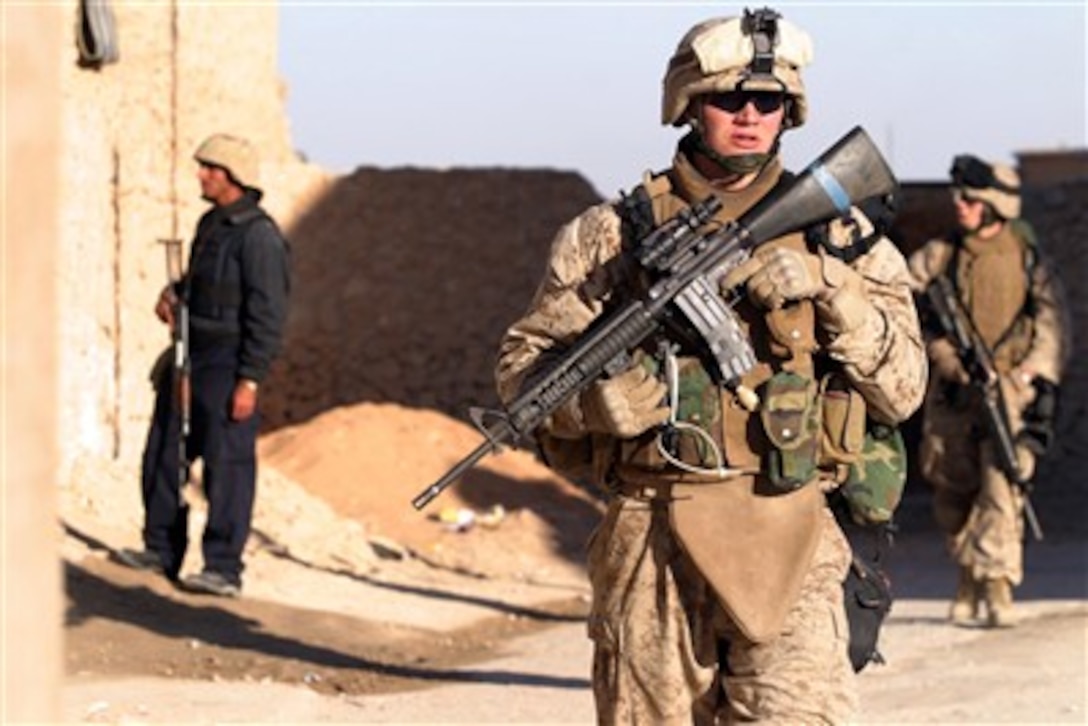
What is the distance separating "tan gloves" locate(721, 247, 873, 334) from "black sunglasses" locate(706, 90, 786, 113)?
10.6 inches

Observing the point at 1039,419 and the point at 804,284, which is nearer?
the point at 804,284

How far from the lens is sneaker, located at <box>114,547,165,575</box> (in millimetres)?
10266

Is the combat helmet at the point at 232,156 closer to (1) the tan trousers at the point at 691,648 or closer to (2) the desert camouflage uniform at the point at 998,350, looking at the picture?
(2) the desert camouflage uniform at the point at 998,350

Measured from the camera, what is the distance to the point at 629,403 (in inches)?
173

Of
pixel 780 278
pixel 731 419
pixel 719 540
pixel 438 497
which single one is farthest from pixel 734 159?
pixel 438 497

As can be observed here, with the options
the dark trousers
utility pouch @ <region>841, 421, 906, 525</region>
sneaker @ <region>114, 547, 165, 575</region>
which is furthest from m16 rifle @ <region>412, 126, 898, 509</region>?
sneaker @ <region>114, 547, 165, 575</region>

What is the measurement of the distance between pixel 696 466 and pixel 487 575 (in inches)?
324

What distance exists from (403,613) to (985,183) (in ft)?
10.4

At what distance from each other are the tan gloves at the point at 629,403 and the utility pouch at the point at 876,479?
524mm

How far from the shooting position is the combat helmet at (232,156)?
946 cm

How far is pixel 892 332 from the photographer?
14.9 ft

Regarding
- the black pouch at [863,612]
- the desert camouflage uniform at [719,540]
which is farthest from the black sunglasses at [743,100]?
the black pouch at [863,612]

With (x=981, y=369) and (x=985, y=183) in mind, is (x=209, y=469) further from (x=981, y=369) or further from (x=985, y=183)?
(x=985, y=183)

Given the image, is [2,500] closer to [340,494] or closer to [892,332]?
[892,332]
